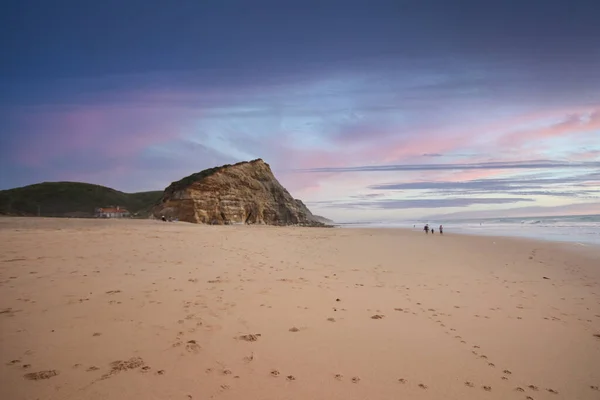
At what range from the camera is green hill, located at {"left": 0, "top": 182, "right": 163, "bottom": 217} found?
8756 centimetres

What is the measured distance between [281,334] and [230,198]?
45236mm

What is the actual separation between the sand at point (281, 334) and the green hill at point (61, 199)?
82.1 metres

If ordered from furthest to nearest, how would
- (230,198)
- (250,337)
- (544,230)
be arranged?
(230,198) < (544,230) < (250,337)

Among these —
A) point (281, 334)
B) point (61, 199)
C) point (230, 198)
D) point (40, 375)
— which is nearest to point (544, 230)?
point (230, 198)

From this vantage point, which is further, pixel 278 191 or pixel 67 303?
pixel 278 191

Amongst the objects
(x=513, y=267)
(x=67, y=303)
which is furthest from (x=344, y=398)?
(x=513, y=267)

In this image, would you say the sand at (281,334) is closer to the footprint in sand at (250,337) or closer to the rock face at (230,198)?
the footprint in sand at (250,337)

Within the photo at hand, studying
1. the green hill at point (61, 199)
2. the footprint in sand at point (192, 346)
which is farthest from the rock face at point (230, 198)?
the footprint in sand at point (192, 346)

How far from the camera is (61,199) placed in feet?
312

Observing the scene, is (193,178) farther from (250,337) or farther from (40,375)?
(40,375)

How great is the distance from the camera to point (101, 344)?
444cm

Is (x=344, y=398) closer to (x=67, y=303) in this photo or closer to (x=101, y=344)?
(x=101, y=344)

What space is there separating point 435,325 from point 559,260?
1353 centimetres

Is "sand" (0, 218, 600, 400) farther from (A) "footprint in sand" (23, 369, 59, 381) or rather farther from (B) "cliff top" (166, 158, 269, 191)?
(B) "cliff top" (166, 158, 269, 191)
